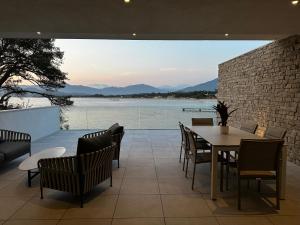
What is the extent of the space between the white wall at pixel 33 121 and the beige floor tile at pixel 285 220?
5.97m

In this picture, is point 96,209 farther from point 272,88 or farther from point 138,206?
Answer: point 272,88

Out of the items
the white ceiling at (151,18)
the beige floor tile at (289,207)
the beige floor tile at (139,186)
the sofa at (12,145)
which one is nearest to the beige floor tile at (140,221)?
the beige floor tile at (139,186)

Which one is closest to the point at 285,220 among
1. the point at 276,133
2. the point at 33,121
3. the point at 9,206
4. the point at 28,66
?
the point at 276,133

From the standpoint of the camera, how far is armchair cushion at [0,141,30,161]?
14.9ft

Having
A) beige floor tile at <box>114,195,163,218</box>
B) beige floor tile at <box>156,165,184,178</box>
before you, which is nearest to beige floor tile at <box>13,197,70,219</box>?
beige floor tile at <box>114,195,163,218</box>

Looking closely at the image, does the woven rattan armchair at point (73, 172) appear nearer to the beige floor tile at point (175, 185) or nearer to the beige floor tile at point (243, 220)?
the beige floor tile at point (175, 185)

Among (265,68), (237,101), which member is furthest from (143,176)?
(237,101)

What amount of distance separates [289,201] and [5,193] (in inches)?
156

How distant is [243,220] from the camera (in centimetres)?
292

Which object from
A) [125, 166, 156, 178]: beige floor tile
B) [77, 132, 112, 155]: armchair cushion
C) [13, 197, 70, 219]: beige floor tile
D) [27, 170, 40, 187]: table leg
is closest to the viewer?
[13, 197, 70, 219]: beige floor tile

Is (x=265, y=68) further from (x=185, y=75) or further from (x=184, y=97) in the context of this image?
(x=185, y=75)

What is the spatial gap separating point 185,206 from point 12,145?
142 inches

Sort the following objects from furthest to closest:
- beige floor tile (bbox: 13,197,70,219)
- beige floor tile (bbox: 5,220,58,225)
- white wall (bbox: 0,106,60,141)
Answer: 1. white wall (bbox: 0,106,60,141)
2. beige floor tile (bbox: 13,197,70,219)
3. beige floor tile (bbox: 5,220,58,225)

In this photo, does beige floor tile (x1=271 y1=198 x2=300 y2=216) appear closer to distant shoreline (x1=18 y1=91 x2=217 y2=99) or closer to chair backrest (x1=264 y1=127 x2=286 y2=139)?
chair backrest (x1=264 y1=127 x2=286 y2=139)
